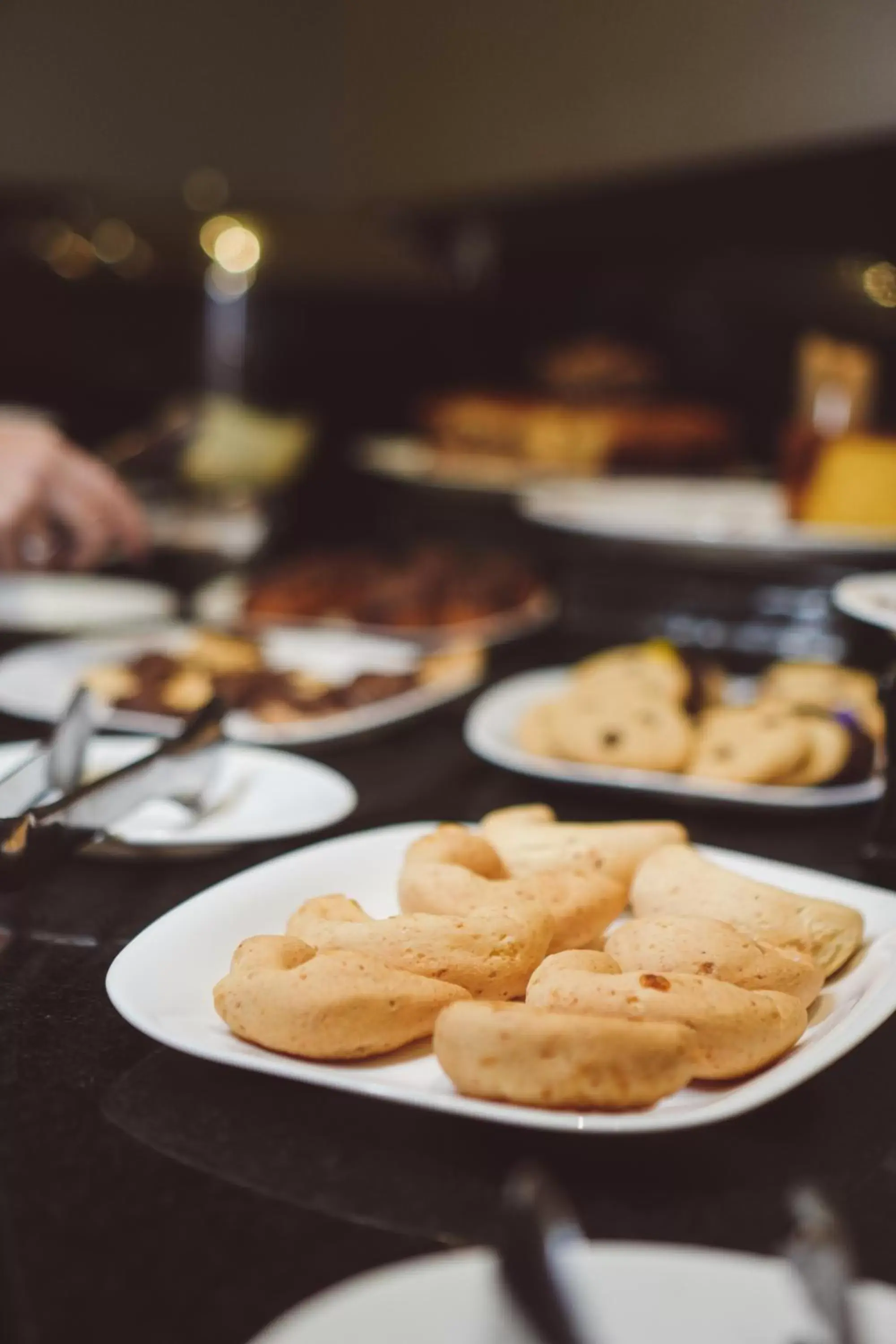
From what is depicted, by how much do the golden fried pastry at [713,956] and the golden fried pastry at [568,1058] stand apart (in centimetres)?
9

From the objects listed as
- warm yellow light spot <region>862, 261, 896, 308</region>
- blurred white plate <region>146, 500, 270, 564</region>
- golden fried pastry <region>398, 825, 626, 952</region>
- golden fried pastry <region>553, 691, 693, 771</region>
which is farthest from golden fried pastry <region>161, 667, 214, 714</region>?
warm yellow light spot <region>862, 261, 896, 308</region>

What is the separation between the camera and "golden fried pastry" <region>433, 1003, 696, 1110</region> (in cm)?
60

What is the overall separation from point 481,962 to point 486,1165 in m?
0.11

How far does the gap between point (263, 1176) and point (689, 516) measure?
1409 mm

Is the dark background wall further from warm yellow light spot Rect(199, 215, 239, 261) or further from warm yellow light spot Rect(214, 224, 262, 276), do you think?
warm yellow light spot Rect(214, 224, 262, 276)

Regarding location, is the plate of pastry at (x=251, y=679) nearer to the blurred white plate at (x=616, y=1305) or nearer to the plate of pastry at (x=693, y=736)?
the plate of pastry at (x=693, y=736)

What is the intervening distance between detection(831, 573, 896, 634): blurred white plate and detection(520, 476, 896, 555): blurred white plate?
0.52 m

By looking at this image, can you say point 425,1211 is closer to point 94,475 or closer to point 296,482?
point 94,475

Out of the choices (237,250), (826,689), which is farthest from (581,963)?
(237,250)

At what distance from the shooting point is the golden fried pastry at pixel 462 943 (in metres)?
0.70

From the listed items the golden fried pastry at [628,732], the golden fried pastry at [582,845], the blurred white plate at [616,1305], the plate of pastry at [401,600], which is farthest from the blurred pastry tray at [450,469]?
the blurred white plate at [616,1305]

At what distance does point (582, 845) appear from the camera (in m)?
0.88

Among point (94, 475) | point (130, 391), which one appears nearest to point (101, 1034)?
point (94, 475)

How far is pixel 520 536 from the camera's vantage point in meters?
2.45
